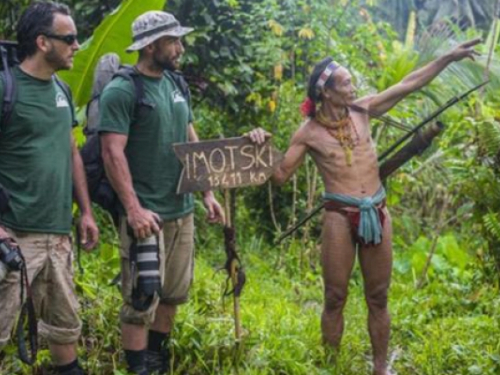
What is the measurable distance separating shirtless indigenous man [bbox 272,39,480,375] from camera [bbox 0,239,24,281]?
1.63 meters

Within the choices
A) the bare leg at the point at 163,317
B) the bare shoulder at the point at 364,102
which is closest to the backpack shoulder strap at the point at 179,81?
the bare shoulder at the point at 364,102

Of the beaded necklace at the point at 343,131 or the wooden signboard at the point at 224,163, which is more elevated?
the beaded necklace at the point at 343,131

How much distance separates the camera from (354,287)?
24.9 feet

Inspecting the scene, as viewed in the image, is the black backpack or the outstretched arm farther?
the outstretched arm

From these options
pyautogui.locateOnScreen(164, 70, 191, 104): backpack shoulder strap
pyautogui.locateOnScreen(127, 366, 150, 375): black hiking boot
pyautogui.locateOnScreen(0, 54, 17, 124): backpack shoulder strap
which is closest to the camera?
pyautogui.locateOnScreen(0, 54, 17, 124): backpack shoulder strap

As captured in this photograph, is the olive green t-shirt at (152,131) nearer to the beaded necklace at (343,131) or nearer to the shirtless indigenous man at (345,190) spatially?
the shirtless indigenous man at (345,190)

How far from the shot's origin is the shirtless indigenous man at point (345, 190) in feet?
15.1

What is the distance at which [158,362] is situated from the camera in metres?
4.56

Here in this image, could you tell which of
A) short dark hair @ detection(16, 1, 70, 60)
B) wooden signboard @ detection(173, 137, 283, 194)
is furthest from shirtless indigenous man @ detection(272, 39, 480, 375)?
short dark hair @ detection(16, 1, 70, 60)

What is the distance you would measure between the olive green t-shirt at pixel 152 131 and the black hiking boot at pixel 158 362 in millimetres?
852

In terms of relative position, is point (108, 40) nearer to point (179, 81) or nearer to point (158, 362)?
point (179, 81)

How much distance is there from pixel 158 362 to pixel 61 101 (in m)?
1.63

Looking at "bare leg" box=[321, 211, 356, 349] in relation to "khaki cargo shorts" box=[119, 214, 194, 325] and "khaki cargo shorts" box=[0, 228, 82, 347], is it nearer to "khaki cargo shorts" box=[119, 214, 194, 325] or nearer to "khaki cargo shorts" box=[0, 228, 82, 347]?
"khaki cargo shorts" box=[119, 214, 194, 325]

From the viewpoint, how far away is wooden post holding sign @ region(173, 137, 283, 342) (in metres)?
4.20
